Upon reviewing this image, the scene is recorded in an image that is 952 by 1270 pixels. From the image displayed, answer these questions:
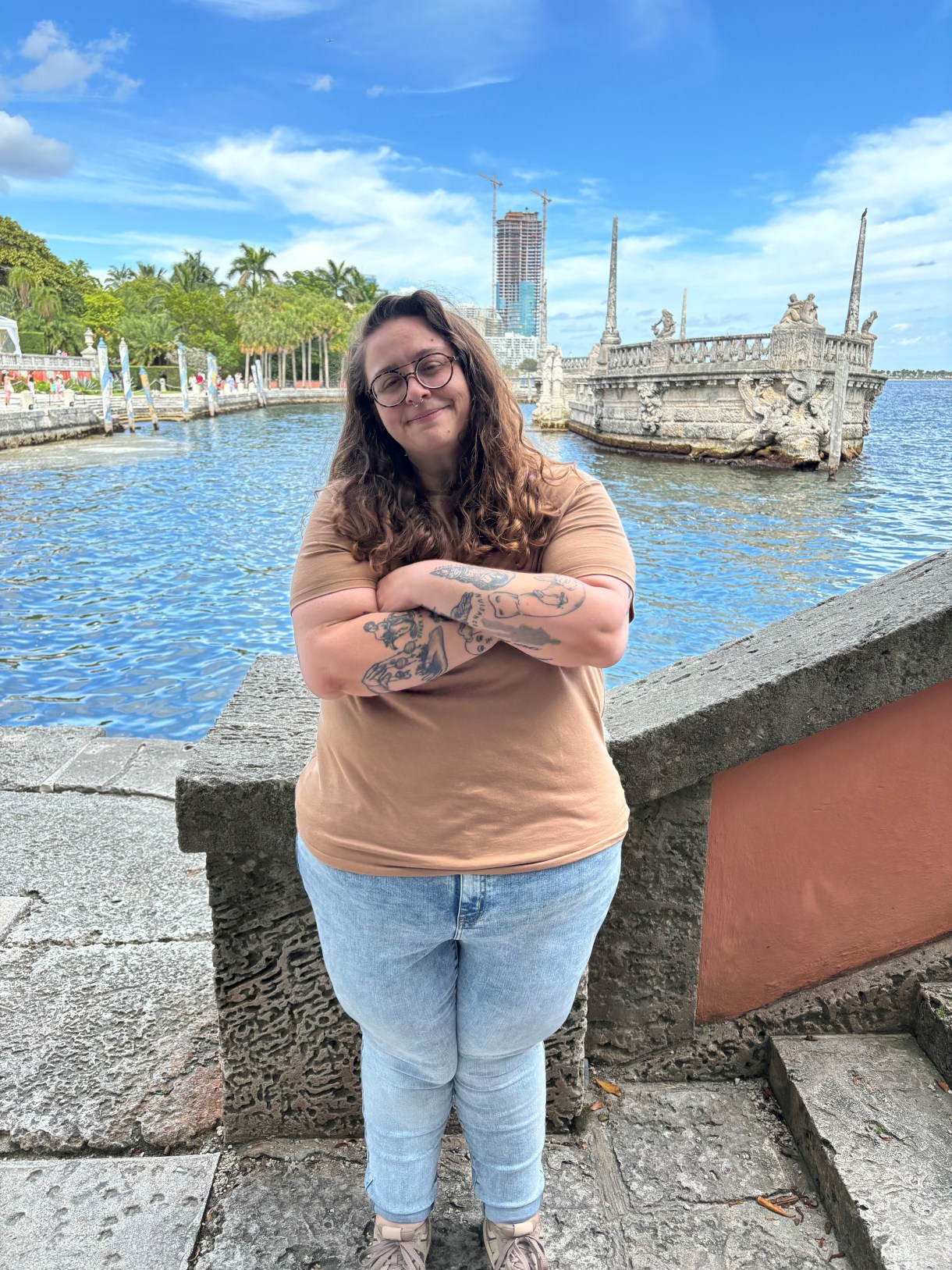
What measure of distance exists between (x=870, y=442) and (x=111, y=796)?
198 ft

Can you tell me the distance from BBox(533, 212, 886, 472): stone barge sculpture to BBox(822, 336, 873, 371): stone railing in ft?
0.14

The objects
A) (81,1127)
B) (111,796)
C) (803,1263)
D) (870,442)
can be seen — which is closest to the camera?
(803,1263)

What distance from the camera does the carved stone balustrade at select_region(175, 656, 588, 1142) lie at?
5.62 feet

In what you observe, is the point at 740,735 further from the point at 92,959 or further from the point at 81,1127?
the point at 92,959

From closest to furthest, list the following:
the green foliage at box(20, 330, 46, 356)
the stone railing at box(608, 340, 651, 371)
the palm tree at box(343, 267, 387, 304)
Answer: the stone railing at box(608, 340, 651, 371), the green foliage at box(20, 330, 46, 356), the palm tree at box(343, 267, 387, 304)

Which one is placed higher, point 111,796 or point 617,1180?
point 617,1180

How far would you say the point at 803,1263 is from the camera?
1618mm

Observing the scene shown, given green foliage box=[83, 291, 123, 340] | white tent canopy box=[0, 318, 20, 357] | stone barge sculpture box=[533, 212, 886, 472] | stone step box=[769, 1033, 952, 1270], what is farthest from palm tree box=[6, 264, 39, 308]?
stone step box=[769, 1033, 952, 1270]

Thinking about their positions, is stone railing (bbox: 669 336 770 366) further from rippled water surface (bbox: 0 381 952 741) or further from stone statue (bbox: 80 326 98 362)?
stone statue (bbox: 80 326 98 362)

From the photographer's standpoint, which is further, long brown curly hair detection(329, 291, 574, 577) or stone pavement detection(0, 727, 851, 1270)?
stone pavement detection(0, 727, 851, 1270)

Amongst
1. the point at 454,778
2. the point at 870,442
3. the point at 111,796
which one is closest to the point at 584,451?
the point at 870,442

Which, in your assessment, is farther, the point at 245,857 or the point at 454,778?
the point at 245,857

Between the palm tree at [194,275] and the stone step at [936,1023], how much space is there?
98.4 m

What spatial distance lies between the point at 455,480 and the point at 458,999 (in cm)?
89
